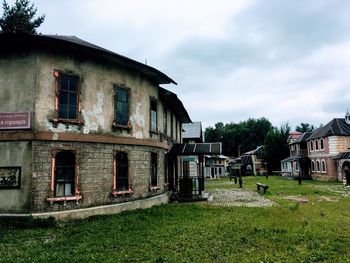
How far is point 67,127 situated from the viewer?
11.0 metres

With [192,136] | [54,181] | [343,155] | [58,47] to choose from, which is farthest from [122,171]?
[343,155]

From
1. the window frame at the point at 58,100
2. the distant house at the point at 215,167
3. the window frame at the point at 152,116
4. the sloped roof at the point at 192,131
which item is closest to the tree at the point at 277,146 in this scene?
the distant house at the point at 215,167

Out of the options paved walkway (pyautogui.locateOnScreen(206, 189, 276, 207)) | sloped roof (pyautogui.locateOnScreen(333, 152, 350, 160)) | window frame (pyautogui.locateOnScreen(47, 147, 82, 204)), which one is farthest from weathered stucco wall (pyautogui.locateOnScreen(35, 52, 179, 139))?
sloped roof (pyautogui.locateOnScreen(333, 152, 350, 160))

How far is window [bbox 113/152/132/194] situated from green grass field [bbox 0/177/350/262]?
3.74ft

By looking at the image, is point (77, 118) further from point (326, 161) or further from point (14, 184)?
point (326, 161)

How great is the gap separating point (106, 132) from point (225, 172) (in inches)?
2071

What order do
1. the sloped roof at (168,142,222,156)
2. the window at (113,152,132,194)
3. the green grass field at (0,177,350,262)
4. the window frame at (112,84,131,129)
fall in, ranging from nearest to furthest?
the green grass field at (0,177,350,262)
the window at (113,152,132,194)
the window frame at (112,84,131,129)
the sloped roof at (168,142,222,156)

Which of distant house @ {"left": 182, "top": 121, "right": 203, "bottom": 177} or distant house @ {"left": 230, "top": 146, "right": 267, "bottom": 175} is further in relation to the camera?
distant house @ {"left": 230, "top": 146, "right": 267, "bottom": 175}

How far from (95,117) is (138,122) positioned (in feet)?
8.11

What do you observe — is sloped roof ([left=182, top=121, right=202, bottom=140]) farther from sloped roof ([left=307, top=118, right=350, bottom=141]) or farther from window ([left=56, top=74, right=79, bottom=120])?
window ([left=56, top=74, right=79, bottom=120])

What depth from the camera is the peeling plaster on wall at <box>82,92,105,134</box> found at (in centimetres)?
1151

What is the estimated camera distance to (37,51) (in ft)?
34.8

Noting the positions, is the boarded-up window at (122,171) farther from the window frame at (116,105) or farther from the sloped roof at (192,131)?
the sloped roof at (192,131)

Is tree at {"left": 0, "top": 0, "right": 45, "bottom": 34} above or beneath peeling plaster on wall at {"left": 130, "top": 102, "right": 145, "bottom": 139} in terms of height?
above
